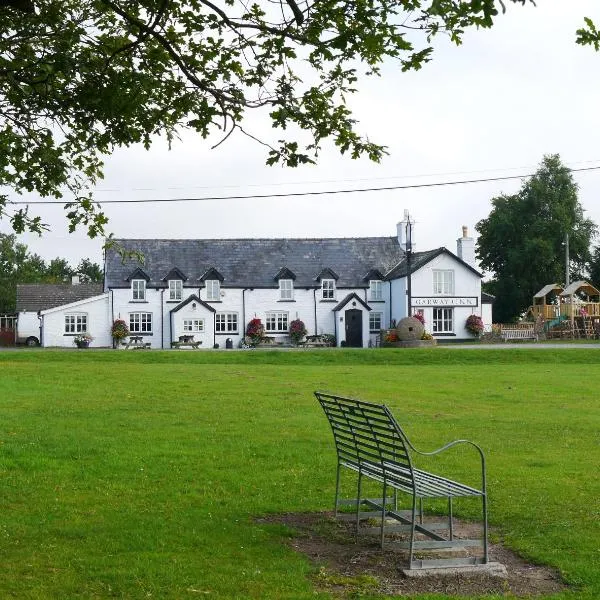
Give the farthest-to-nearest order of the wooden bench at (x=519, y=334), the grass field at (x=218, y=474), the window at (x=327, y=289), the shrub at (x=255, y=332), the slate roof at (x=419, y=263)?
the window at (x=327, y=289) < the wooden bench at (x=519, y=334) < the slate roof at (x=419, y=263) < the shrub at (x=255, y=332) < the grass field at (x=218, y=474)

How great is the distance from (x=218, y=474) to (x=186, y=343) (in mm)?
47729

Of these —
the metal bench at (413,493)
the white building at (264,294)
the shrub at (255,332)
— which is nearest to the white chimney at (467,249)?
the white building at (264,294)

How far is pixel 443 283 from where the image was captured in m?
63.8

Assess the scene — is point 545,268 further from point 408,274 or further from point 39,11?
point 39,11

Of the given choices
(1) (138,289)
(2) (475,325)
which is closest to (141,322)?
(1) (138,289)

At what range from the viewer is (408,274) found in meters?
57.6

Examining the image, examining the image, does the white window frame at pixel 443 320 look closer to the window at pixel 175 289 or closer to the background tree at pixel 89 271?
the window at pixel 175 289

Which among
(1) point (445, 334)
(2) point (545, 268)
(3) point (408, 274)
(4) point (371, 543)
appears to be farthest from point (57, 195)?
(2) point (545, 268)

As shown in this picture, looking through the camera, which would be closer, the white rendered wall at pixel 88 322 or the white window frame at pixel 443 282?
the white rendered wall at pixel 88 322

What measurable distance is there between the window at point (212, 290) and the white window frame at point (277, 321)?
12.7ft

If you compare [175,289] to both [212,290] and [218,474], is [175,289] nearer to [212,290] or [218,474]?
[212,290]

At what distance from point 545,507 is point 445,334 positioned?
5419 cm

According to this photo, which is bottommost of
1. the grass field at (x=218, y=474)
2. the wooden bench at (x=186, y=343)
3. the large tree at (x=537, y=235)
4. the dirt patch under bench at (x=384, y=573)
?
the dirt patch under bench at (x=384, y=573)

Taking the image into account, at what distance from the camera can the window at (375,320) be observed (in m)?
65.4
